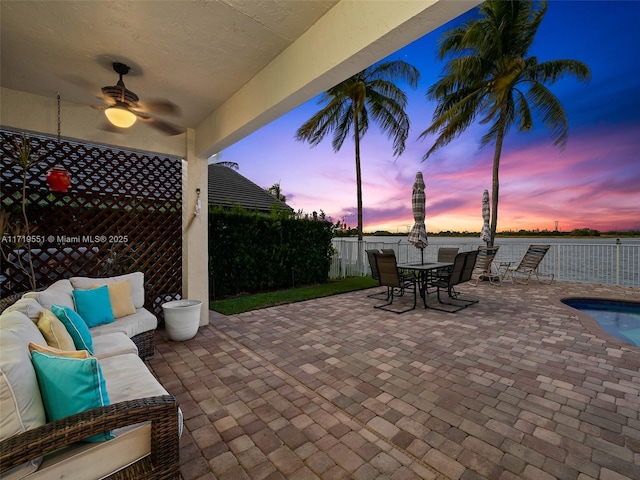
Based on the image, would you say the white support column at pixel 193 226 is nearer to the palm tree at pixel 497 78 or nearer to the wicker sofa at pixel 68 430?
the wicker sofa at pixel 68 430

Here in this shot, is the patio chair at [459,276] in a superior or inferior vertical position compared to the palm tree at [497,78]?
inferior

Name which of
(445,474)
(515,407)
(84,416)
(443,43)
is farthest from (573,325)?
(443,43)

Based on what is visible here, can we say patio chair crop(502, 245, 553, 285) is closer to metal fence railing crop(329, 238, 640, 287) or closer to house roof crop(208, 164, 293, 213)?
metal fence railing crop(329, 238, 640, 287)

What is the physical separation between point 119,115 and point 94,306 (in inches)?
86.9

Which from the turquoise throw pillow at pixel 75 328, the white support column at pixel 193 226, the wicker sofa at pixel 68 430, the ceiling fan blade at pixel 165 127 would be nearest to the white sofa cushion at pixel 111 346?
the turquoise throw pillow at pixel 75 328

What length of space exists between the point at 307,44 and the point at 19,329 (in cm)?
285

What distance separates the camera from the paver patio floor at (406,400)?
6.05 ft

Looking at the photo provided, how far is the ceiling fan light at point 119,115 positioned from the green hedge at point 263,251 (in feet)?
11.0

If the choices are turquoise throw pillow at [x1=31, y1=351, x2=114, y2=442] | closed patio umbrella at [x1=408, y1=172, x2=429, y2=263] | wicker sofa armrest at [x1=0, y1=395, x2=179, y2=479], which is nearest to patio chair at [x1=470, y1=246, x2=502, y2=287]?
closed patio umbrella at [x1=408, y1=172, x2=429, y2=263]

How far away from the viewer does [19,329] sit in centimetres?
159

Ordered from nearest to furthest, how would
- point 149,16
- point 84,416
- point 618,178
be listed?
point 84,416 → point 149,16 → point 618,178

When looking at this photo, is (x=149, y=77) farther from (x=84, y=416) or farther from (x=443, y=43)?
(x=443, y=43)

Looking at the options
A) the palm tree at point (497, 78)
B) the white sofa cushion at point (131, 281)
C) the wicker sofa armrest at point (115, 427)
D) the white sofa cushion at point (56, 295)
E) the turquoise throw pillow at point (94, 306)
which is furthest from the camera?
the palm tree at point (497, 78)

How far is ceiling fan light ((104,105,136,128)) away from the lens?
321cm
